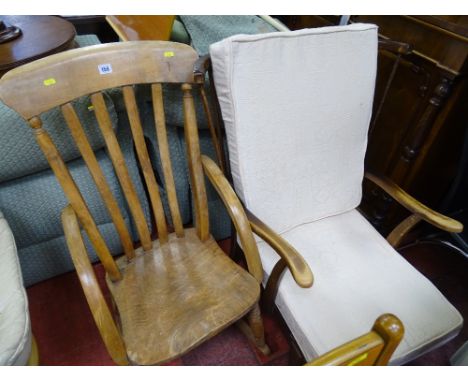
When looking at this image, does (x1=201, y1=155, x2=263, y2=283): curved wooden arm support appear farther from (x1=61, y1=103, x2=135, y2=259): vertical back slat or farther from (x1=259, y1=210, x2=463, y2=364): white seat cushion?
(x1=61, y1=103, x2=135, y2=259): vertical back slat

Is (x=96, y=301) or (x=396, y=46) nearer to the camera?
(x=96, y=301)

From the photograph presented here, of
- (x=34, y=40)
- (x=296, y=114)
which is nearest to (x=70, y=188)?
(x=296, y=114)

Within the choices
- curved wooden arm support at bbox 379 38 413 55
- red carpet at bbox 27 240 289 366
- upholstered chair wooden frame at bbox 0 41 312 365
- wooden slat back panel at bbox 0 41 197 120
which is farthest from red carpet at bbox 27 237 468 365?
curved wooden arm support at bbox 379 38 413 55

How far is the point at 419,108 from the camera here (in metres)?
1.17

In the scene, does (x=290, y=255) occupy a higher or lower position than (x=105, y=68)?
lower

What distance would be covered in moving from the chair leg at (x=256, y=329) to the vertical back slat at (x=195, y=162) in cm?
28

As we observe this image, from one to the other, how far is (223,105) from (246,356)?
33.3 inches

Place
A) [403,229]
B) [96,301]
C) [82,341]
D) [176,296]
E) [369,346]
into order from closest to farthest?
1. [369,346]
2. [96,301]
3. [176,296]
4. [403,229]
5. [82,341]

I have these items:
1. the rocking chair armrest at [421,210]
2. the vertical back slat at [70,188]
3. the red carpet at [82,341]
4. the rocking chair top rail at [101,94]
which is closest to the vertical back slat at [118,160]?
the rocking chair top rail at [101,94]

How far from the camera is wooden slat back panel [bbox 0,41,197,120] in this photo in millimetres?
688

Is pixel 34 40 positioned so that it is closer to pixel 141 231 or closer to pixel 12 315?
pixel 141 231

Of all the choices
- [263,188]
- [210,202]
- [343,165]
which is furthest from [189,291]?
[343,165]

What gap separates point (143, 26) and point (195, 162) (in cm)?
85

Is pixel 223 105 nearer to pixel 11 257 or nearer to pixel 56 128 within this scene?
pixel 56 128
